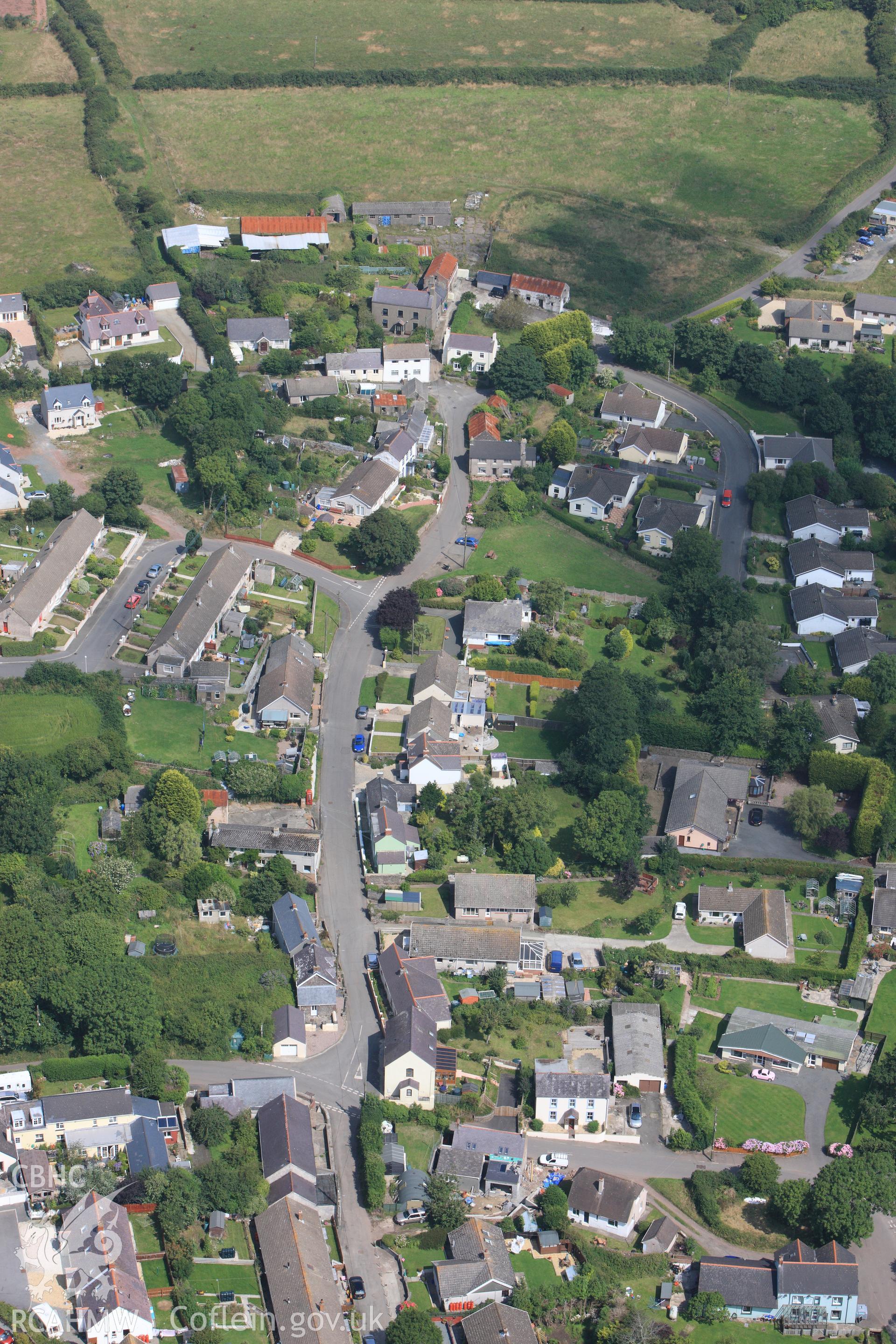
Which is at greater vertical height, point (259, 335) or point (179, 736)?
point (259, 335)

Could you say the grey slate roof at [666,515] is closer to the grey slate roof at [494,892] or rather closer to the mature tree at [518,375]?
the mature tree at [518,375]

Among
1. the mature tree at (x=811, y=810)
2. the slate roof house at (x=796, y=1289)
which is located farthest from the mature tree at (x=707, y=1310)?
the mature tree at (x=811, y=810)

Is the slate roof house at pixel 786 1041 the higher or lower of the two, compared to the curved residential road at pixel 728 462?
lower

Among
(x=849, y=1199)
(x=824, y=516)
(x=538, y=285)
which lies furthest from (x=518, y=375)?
(x=849, y=1199)

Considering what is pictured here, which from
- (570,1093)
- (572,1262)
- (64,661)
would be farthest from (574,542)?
(572,1262)

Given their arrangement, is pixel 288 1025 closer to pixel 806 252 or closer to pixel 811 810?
pixel 811 810

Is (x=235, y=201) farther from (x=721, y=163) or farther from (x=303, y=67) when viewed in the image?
(x=721, y=163)

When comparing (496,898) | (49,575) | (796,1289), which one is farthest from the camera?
(49,575)
